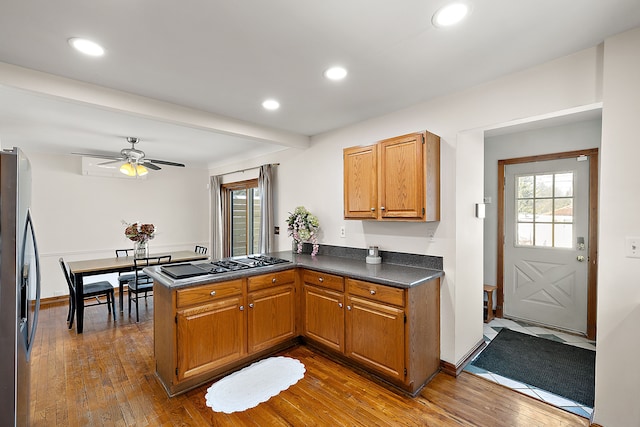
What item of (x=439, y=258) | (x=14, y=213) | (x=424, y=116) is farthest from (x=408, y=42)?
(x=14, y=213)

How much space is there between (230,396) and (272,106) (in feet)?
8.37

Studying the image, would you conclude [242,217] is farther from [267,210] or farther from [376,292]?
[376,292]

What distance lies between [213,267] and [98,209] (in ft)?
12.9

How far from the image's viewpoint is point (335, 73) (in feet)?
7.38

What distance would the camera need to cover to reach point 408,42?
6.03 feet

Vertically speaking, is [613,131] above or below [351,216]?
above

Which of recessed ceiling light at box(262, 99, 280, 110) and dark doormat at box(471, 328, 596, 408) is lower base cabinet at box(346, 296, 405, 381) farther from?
recessed ceiling light at box(262, 99, 280, 110)

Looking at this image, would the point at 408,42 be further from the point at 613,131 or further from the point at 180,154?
the point at 180,154

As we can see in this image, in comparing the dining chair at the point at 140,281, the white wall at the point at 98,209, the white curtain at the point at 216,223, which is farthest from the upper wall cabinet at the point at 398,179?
the white wall at the point at 98,209

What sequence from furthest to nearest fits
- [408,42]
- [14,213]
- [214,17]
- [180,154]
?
[180,154], [408,42], [214,17], [14,213]

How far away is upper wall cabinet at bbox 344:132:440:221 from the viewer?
2564mm

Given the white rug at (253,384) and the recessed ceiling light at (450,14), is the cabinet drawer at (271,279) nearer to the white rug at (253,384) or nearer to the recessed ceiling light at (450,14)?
the white rug at (253,384)

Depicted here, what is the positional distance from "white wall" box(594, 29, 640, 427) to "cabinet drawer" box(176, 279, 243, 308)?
265 centimetres

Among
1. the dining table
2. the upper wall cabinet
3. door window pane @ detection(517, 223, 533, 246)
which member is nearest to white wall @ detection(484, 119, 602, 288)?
door window pane @ detection(517, 223, 533, 246)
